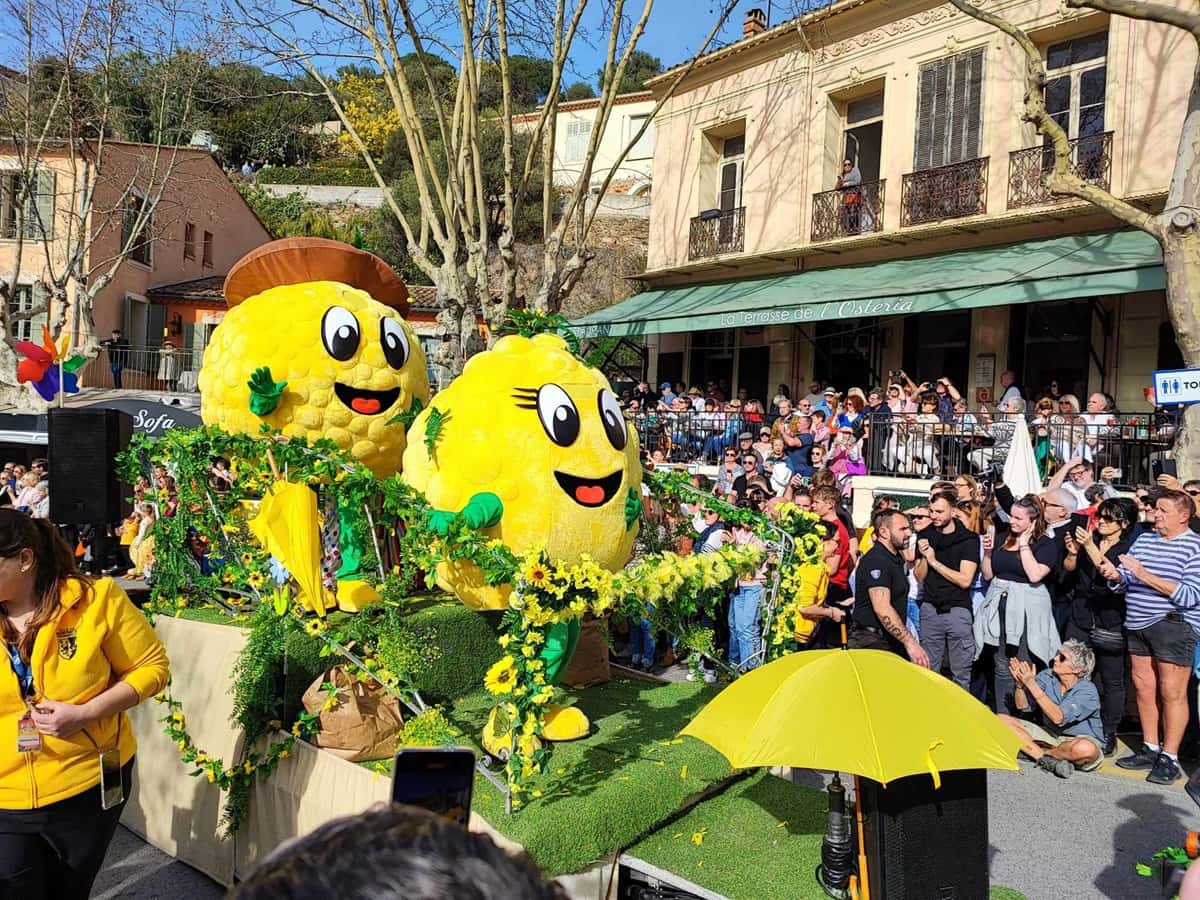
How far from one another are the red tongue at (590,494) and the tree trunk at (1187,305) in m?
6.10

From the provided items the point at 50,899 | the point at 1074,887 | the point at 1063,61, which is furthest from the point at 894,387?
the point at 50,899

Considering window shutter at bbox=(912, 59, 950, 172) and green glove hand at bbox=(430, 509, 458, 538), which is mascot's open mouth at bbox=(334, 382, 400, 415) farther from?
window shutter at bbox=(912, 59, 950, 172)

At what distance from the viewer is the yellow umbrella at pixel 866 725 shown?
10.6ft

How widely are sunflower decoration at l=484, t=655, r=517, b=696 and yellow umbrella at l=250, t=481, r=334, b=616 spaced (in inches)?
60.8

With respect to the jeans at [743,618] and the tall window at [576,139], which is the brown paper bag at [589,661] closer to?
the jeans at [743,618]

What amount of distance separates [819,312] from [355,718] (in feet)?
32.6

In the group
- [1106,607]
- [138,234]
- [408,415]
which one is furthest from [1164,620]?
[138,234]

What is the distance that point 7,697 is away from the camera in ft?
8.97

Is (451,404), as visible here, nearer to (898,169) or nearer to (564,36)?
(564,36)

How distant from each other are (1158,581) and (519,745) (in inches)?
167

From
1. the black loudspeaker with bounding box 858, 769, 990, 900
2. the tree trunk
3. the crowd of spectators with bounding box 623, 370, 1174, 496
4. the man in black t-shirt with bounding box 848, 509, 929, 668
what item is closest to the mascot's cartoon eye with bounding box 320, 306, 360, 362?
the man in black t-shirt with bounding box 848, 509, 929, 668

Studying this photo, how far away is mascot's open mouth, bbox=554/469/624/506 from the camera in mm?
4578

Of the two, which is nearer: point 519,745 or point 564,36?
point 519,745

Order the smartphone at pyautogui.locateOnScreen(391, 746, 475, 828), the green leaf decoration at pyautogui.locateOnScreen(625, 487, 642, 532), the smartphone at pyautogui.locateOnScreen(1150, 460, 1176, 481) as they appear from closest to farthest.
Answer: the smartphone at pyautogui.locateOnScreen(391, 746, 475, 828) < the green leaf decoration at pyautogui.locateOnScreen(625, 487, 642, 532) < the smartphone at pyautogui.locateOnScreen(1150, 460, 1176, 481)
